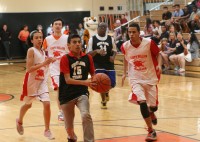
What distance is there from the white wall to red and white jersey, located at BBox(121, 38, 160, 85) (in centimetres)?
1896

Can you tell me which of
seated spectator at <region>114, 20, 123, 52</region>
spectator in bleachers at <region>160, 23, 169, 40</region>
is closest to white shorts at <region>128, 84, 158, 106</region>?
spectator in bleachers at <region>160, 23, 169, 40</region>

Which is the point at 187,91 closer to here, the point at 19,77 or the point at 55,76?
the point at 55,76

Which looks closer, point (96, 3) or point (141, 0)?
point (141, 0)

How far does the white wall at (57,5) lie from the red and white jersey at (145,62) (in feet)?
62.2

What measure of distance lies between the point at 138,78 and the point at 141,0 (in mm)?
18607

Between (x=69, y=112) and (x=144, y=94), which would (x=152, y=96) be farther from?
(x=69, y=112)

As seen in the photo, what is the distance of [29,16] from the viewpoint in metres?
26.5

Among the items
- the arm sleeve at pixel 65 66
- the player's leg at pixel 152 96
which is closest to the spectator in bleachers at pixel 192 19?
the player's leg at pixel 152 96

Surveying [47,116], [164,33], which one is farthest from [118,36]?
[47,116]

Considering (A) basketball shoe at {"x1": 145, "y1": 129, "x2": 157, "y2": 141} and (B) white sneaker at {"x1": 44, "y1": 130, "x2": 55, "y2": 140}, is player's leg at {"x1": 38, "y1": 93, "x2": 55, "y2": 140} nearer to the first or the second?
(B) white sneaker at {"x1": 44, "y1": 130, "x2": 55, "y2": 140}

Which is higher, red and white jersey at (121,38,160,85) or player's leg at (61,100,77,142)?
red and white jersey at (121,38,160,85)

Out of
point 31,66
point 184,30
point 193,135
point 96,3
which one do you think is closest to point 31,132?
point 31,66

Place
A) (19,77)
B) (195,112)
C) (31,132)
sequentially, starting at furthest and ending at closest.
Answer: (19,77), (195,112), (31,132)

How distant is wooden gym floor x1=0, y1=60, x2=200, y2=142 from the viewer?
805cm
